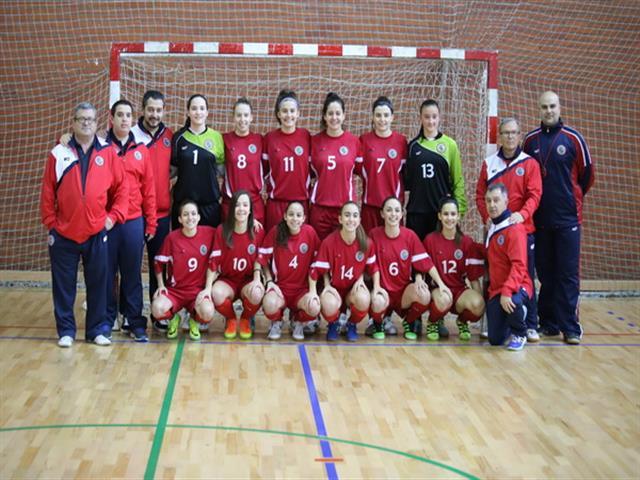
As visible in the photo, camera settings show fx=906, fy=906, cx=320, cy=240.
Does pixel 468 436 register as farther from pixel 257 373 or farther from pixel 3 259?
pixel 3 259

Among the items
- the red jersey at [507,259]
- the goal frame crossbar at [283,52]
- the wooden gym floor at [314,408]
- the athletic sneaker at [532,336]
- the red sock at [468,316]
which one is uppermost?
the goal frame crossbar at [283,52]

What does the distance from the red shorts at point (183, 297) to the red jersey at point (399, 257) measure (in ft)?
4.38

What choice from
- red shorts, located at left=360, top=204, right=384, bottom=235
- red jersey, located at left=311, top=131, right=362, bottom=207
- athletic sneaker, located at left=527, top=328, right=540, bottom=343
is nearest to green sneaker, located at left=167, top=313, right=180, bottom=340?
red jersey, located at left=311, top=131, right=362, bottom=207

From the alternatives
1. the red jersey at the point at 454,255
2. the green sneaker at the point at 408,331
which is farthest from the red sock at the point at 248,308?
the red jersey at the point at 454,255

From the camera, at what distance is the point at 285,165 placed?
6.57m

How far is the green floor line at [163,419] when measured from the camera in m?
4.07

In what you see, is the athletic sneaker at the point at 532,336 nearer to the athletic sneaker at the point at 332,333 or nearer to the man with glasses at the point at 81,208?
the athletic sneaker at the point at 332,333

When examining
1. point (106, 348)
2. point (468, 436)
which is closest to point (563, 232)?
point (468, 436)

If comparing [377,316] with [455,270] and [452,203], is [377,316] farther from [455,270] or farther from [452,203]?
[452,203]

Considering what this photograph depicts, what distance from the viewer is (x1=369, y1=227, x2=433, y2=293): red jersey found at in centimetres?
653

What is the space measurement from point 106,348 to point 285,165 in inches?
71.0

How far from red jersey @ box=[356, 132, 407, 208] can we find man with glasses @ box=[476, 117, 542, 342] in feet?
2.14

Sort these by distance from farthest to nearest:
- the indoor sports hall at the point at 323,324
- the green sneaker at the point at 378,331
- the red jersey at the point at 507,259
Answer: the green sneaker at the point at 378,331, the red jersey at the point at 507,259, the indoor sports hall at the point at 323,324

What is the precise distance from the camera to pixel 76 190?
598cm
